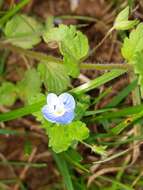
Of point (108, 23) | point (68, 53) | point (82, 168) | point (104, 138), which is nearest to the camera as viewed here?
point (68, 53)

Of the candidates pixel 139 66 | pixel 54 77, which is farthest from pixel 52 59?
pixel 139 66

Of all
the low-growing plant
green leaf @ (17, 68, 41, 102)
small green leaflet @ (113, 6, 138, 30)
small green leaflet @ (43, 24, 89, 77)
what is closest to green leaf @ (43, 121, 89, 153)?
the low-growing plant

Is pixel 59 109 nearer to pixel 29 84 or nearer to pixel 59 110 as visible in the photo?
pixel 59 110

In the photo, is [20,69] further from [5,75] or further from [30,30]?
[30,30]

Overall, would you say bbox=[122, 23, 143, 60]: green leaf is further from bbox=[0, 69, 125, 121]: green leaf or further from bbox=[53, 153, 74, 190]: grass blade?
bbox=[53, 153, 74, 190]: grass blade

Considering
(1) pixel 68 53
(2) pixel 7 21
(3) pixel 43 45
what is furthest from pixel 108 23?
(1) pixel 68 53

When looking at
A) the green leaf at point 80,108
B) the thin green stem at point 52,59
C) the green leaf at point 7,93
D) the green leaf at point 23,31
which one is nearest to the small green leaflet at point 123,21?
the thin green stem at point 52,59

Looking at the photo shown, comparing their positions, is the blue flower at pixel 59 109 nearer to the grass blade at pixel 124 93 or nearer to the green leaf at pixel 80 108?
the green leaf at pixel 80 108
